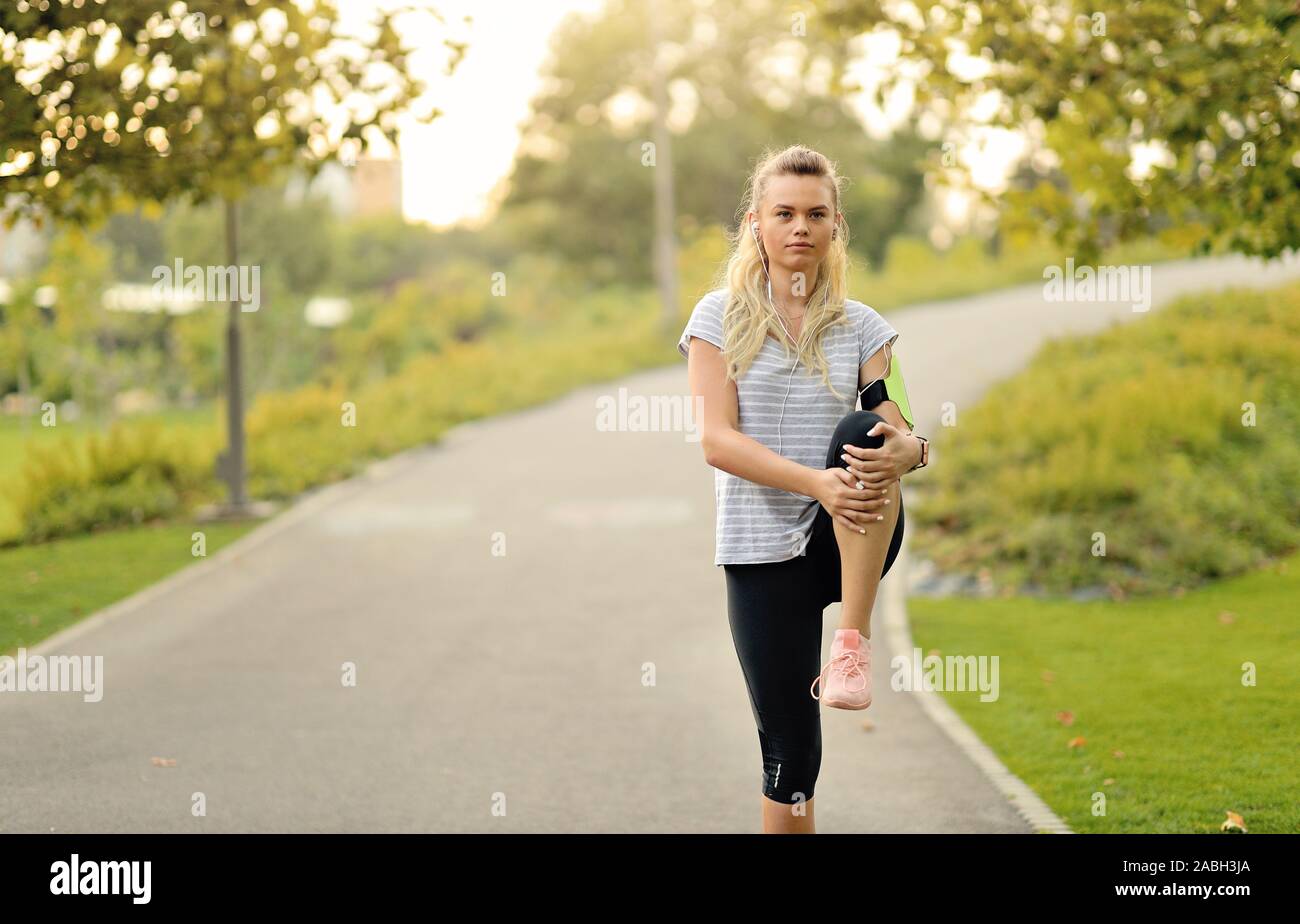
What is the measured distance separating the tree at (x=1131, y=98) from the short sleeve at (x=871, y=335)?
333 centimetres

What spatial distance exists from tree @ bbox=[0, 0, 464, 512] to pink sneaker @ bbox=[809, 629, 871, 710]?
475 cm

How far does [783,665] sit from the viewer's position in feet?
12.2

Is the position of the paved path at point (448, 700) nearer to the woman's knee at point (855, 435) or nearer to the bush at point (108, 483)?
the bush at point (108, 483)

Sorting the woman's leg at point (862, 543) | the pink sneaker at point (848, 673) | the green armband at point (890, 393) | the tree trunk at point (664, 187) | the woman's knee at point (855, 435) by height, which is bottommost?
the pink sneaker at point (848, 673)

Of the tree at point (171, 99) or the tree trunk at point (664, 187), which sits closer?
the tree at point (171, 99)

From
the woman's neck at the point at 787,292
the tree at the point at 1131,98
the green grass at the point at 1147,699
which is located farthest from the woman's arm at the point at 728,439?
the tree at the point at 1131,98

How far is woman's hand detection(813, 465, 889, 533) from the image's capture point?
11.2 feet

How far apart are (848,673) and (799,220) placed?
1.13 meters

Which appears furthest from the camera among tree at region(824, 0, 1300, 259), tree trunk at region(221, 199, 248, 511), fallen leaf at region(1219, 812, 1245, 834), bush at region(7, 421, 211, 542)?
tree trunk at region(221, 199, 248, 511)

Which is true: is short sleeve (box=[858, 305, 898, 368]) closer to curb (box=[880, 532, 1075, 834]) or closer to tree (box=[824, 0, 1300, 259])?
curb (box=[880, 532, 1075, 834])

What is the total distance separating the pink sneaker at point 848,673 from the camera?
3.59 meters

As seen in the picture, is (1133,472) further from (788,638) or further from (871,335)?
(788,638)

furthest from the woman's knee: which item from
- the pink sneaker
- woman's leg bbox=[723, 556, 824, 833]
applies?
the pink sneaker
